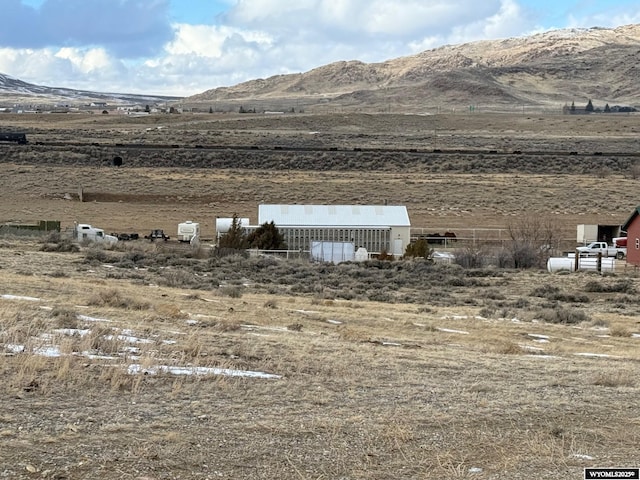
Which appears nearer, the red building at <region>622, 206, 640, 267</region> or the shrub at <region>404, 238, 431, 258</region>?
the shrub at <region>404, 238, 431, 258</region>

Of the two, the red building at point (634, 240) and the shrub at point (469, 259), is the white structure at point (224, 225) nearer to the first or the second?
the shrub at point (469, 259)

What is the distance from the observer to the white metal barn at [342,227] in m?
44.7

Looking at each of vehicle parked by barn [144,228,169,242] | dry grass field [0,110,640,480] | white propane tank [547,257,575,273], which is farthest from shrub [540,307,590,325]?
vehicle parked by barn [144,228,169,242]

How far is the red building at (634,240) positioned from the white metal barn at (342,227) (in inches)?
435

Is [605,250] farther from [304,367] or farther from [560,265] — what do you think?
[304,367]

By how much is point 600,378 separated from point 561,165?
71.6 m

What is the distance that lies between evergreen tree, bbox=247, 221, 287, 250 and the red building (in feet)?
56.4

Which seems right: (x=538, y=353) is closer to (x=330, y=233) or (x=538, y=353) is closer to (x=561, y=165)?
(x=330, y=233)

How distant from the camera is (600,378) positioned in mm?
11219

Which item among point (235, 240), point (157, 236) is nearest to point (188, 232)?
point (157, 236)

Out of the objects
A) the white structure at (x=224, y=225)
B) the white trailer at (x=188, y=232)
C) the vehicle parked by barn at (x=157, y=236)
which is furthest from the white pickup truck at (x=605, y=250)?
the vehicle parked by barn at (x=157, y=236)

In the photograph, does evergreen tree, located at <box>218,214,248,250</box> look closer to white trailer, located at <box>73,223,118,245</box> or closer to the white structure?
the white structure

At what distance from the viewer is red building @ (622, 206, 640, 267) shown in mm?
43719

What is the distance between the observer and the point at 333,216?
4591 cm
